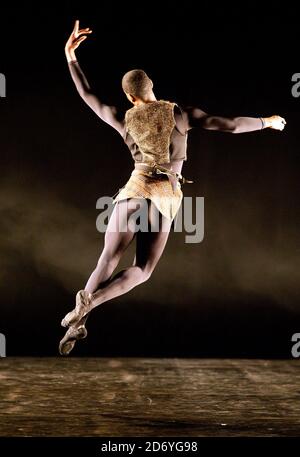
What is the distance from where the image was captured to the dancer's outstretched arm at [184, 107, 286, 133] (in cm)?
446

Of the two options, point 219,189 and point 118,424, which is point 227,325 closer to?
point 219,189

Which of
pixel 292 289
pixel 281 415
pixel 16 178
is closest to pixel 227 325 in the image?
pixel 292 289

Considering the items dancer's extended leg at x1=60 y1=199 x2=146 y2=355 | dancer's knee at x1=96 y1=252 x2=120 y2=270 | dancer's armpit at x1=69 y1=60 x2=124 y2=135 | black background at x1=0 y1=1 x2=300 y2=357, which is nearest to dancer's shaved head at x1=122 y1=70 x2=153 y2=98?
dancer's armpit at x1=69 y1=60 x2=124 y2=135

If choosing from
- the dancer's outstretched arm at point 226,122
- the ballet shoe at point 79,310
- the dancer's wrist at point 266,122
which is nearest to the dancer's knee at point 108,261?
the ballet shoe at point 79,310

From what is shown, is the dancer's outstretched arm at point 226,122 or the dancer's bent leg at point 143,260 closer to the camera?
the dancer's bent leg at point 143,260

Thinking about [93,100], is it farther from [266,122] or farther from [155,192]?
[266,122]

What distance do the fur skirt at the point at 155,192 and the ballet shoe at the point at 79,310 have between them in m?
0.61

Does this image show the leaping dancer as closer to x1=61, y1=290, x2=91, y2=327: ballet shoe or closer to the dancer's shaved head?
the dancer's shaved head

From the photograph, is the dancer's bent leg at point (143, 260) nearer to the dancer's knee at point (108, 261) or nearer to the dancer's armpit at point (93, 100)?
the dancer's knee at point (108, 261)

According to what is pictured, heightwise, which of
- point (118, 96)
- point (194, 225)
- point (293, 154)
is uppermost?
point (118, 96)

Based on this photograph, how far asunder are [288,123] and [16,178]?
96.8 inches

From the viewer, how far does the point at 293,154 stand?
23.3 feet

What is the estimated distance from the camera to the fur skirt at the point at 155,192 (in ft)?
14.5

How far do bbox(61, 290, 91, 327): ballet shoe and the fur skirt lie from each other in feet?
2.01
